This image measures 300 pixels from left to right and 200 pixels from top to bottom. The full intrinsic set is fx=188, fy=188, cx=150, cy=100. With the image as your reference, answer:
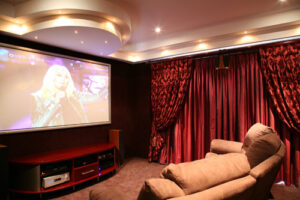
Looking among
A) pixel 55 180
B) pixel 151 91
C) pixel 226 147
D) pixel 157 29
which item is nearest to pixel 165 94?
pixel 151 91

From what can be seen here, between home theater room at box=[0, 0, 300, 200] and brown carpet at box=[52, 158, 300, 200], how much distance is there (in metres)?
0.03

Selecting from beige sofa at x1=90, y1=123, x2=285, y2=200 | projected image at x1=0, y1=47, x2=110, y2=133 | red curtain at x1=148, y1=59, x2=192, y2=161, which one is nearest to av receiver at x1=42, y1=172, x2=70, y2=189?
projected image at x1=0, y1=47, x2=110, y2=133

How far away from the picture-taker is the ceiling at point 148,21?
8.39 feet

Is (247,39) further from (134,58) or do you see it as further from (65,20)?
(65,20)

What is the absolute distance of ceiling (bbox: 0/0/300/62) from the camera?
2.56m

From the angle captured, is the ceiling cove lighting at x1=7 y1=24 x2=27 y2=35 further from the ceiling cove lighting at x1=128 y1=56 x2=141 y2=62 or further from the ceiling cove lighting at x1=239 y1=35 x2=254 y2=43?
the ceiling cove lighting at x1=239 y1=35 x2=254 y2=43

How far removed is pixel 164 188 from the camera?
3.76 feet

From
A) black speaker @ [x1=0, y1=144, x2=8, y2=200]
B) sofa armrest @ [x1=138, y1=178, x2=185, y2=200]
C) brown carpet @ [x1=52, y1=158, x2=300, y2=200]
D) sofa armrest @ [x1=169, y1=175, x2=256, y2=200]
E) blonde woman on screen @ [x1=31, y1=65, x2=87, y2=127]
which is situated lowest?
brown carpet @ [x1=52, y1=158, x2=300, y2=200]

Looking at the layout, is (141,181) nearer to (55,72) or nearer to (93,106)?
(93,106)

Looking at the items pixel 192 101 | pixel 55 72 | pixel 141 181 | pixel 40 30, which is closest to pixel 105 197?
pixel 141 181

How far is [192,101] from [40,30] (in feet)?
10.2

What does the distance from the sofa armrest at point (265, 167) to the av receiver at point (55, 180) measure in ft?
9.00

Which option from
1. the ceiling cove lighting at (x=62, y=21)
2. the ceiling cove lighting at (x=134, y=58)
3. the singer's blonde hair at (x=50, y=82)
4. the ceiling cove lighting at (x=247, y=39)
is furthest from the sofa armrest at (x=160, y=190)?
the ceiling cove lighting at (x=134, y=58)

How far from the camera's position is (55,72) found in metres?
3.45
